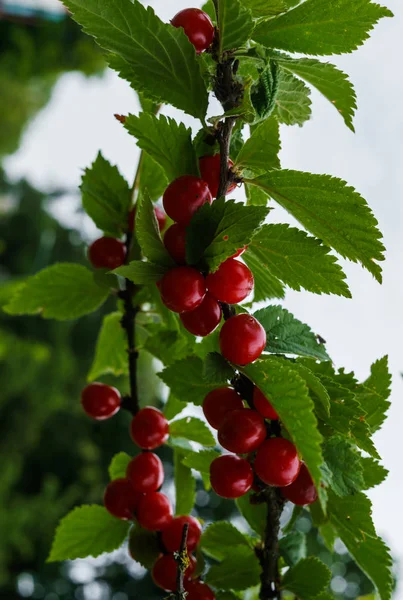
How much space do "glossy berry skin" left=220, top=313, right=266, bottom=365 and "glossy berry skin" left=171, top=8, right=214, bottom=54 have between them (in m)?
0.12

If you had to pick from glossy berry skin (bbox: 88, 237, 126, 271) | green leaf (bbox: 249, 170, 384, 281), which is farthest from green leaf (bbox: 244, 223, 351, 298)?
glossy berry skin (bbox: 88, 237, 126, 271)

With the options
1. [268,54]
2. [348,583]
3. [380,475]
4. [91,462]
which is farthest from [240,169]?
[91,462]

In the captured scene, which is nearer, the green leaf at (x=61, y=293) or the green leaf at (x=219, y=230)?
the green leaf at (x=219, y=230)

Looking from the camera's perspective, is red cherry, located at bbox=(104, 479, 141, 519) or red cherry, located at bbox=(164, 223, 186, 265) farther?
red cherry, located at bbox=(104, 479, 141, 519)

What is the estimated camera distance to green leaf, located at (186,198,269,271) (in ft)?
0.76

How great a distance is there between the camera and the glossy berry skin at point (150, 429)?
14.7 inches

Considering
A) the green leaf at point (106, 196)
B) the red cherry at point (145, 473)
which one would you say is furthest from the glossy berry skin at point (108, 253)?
the red cherry at point (145, 473)

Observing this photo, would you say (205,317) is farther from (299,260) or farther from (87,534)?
(87,534)

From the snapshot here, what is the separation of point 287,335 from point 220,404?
42mm

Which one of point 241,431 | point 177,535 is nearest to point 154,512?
point 177,535

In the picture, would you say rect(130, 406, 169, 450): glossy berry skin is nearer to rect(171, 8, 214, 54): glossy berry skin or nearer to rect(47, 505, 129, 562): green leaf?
rect(47, 505, 129, 562): green leaf

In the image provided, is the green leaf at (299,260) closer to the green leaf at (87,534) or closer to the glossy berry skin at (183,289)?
the glossy berry skin at (183,289)

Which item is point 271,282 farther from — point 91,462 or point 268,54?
point 91,462

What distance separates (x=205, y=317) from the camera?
27 cm
